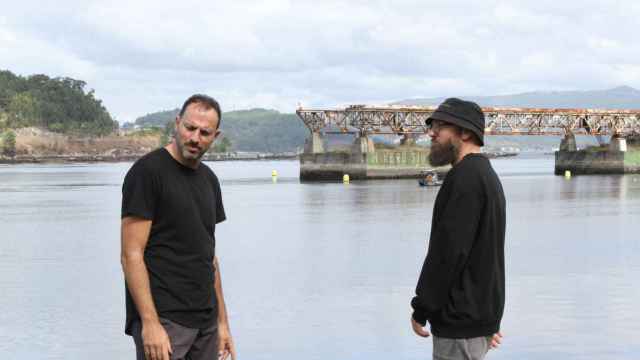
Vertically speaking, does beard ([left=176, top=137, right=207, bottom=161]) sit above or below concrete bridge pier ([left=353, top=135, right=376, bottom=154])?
above

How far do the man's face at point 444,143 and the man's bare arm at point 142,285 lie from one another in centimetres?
188

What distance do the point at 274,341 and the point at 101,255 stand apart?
63.5 feet

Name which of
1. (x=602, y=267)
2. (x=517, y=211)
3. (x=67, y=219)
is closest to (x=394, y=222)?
(x=517, y=211)

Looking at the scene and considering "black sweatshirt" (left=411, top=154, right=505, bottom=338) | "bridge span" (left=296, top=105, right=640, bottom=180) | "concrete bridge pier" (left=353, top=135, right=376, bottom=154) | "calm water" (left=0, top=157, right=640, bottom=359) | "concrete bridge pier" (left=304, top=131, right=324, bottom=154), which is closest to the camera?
"black sweatshirt" (left=411, top=154, right=505, bottom=338)

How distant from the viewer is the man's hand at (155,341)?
629 cm

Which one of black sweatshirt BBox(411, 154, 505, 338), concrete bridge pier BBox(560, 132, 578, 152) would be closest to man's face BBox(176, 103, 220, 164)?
black sweatshirt BBox(411, 154, 505, 338)

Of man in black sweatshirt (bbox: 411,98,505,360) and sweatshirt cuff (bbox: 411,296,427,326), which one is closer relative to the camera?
man in black sweatshirt (bbox: 411,98,505,360)

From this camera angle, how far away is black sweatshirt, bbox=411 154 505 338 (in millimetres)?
6191

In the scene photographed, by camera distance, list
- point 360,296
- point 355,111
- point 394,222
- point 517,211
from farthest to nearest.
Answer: point 355,111
point 517,211
point 394,222
point 360,296

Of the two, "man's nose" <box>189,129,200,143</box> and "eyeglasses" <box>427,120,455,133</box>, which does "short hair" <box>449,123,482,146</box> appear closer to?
"eyeglasses" <box>427,120,455,133</box>

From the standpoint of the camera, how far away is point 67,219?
5572cm

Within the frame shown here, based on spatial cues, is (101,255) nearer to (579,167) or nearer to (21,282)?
(21,282)

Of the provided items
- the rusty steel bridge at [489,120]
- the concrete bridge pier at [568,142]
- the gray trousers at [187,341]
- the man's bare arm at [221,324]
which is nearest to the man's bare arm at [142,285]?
the gray trousers at [187,341]

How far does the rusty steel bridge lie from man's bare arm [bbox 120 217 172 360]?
11272cm
